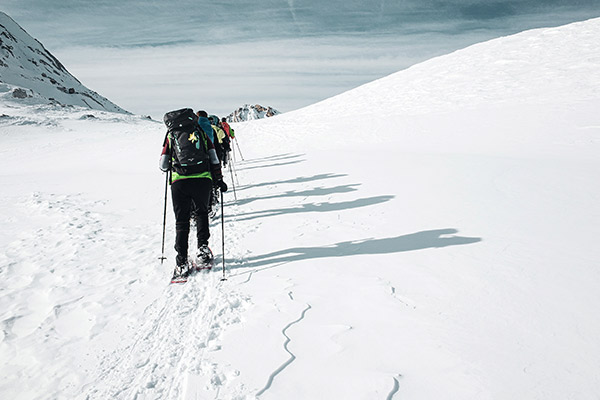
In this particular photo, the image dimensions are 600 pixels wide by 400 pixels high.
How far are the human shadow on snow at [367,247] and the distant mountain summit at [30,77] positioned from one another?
8425 cm

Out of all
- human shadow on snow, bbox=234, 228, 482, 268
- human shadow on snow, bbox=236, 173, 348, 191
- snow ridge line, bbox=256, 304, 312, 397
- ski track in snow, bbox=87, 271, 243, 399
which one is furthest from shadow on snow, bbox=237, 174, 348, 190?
snow ridge line, bbox=256, 304, 312, 397

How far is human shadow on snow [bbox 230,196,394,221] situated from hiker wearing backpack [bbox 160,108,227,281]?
286 centimetres

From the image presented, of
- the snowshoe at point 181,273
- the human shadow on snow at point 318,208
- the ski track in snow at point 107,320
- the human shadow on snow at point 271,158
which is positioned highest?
the human shadow on snow at point 271,158

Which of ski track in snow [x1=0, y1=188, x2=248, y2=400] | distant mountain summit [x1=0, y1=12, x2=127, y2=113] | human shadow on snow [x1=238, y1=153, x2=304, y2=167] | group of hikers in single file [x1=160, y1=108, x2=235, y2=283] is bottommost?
ski track in snow [x1=0, y1=188, x2=248, y2=400]

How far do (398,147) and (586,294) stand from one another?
1278cm

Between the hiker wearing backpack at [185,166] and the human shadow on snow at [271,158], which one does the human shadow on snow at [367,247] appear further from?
the human shadow on snow at [271,158]

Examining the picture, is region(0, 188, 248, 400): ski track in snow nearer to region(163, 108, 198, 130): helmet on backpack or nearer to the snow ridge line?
the snow ridge line

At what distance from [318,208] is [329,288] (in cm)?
397

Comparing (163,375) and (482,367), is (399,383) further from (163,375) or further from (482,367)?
(163,375)

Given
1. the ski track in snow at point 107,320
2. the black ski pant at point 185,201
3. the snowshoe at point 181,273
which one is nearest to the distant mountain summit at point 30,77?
the ski track in snow at point 107,320

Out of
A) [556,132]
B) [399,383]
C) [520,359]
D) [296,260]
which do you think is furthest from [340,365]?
[556,132]

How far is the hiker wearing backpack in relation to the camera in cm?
452

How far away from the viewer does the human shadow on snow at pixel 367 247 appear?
5129mm

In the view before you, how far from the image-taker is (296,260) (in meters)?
5.06
